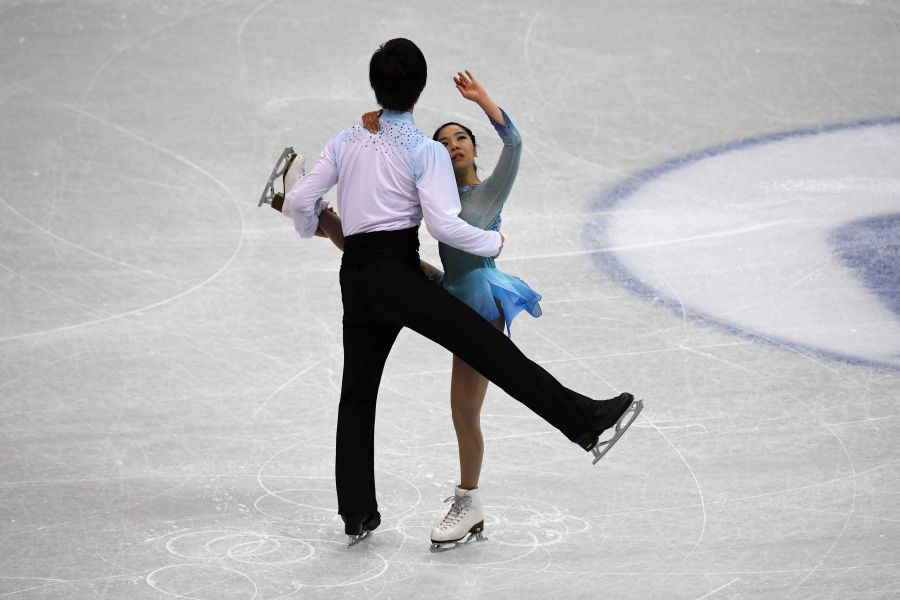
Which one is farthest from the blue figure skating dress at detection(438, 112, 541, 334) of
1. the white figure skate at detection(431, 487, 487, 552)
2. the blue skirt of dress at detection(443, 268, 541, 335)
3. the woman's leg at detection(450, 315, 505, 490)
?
the white figure skate at detection(431, 487, 487, 552)

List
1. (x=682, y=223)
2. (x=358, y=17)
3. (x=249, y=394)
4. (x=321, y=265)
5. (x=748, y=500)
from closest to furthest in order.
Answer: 1. (x=748, y=500)
2. (x=249, y=394)
3. (x=321, y=265)
4. (x=682, y=223)
5. (x=358, y=17)

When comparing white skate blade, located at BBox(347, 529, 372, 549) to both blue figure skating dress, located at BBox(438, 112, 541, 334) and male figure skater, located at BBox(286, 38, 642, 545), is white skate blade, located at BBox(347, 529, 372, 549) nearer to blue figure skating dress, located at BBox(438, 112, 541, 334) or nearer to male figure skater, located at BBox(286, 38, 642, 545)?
male figure skater, located at BBox(286, 38, 642, 545)

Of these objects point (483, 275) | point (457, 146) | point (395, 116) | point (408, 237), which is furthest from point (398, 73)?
point (483, 275)

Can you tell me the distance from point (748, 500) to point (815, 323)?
183 centimetres

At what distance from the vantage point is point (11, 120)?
7863mm

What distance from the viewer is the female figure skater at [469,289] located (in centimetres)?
412

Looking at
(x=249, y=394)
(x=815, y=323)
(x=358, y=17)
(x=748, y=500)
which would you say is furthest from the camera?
(x=358, y=17)

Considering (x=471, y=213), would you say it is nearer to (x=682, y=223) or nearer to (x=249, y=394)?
(x=249, y=394)

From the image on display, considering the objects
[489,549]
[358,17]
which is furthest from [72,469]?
[358,17]

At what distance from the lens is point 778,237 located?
7.02 metres

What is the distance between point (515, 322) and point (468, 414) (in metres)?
1.96

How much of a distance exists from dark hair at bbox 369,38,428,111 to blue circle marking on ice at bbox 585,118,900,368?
2.56m

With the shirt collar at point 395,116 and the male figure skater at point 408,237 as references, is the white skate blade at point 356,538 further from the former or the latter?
the shirt collar at point 395,116

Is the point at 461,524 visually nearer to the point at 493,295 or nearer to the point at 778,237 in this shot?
the point at 493,295
